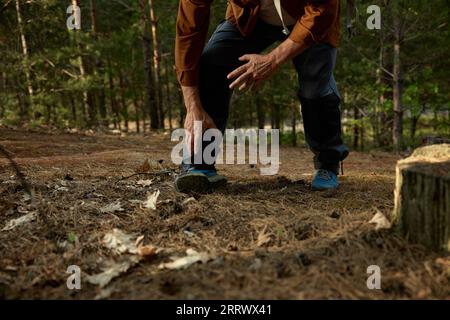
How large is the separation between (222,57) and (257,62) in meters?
0.50

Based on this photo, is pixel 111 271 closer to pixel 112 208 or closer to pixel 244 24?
pixel 112 208

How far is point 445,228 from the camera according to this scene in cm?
156

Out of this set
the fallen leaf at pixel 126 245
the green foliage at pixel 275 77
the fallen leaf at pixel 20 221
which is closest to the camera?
the fallen leaf at pixel 126 245

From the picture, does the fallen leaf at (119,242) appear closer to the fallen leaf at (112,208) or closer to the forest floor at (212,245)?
the forest floor at (212,245)

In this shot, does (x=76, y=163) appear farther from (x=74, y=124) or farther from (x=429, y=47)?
(x=429, y=47)

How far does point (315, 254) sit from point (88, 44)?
29.1ft

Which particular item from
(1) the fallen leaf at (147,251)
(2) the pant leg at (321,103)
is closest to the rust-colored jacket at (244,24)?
(2) the pant leg at (321,103)

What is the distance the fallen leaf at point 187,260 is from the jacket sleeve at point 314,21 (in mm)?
1308

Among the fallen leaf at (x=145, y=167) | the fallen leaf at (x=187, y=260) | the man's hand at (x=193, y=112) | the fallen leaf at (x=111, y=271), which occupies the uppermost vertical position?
the man's hand at (x=193, y=112)

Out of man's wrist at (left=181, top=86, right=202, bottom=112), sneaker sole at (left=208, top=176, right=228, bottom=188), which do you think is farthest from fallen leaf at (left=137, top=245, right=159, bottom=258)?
man's wrist at (left=181, top=86, right=202, bottom=112)

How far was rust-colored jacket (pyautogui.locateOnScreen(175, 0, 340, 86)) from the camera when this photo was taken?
225cm

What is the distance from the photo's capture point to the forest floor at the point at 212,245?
4.63 ft

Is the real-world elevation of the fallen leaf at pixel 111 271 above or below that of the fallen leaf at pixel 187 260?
below
